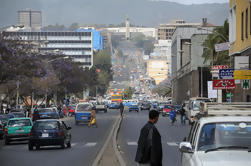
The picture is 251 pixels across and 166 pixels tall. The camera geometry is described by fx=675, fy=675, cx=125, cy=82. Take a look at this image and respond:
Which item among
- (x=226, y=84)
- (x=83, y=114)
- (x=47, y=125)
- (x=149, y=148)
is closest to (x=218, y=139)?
(x=149, y=148)

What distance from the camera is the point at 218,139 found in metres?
11.7

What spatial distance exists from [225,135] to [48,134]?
19.1 meters

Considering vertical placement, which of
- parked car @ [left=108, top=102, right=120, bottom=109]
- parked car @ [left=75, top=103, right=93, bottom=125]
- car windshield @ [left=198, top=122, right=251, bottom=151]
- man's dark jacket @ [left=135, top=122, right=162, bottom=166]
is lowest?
parked car @ [left=108, top=102, right=120, bottom=109]

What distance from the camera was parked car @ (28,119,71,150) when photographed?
3012cm

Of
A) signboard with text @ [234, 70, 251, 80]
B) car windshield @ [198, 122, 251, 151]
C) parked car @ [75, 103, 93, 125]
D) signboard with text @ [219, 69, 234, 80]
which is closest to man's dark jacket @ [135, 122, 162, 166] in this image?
car windshield @ [198, 122, 251, 151]

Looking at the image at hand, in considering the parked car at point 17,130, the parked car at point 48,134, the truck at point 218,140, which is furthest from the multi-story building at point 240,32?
the truck at point 218,140

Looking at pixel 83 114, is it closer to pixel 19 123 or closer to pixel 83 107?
pixel 83 107

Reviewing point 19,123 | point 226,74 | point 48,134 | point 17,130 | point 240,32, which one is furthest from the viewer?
point 240,32

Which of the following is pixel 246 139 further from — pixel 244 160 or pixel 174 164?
pixel 174 164

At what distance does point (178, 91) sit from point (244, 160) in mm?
124623

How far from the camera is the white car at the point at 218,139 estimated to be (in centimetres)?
1099

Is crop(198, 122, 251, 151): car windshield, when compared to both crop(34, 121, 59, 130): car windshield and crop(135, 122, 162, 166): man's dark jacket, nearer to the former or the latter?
crop(135, 122, 162, 166): man's dark jacket

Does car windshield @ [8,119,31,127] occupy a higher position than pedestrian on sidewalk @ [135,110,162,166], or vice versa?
pedestrian on sidewalk @ [135,110,162,166]

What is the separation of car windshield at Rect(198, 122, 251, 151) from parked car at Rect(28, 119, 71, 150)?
18803mm
